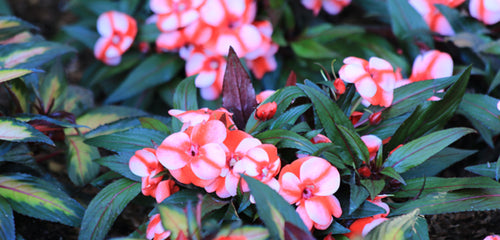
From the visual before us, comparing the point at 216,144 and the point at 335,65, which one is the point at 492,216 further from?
the point at 216,144

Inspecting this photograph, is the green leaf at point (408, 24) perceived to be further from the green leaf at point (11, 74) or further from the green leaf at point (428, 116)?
the green leaf at point (11, 74)

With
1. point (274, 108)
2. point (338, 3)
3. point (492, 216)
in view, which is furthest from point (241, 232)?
point (338, 3)

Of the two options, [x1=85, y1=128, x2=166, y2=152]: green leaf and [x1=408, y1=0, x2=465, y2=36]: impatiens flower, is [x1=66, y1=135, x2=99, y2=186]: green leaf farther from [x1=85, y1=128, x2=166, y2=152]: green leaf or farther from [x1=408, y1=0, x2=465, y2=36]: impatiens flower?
[x1=408, y1=0, x2=465, y2=36]: impatiens flower

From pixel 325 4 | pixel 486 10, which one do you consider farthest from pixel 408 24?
pixel 325 4

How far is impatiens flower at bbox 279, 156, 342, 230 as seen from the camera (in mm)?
899

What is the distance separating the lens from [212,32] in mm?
1510

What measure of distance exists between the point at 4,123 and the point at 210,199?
0.57m

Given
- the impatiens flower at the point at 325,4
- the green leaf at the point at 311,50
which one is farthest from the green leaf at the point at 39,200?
the impatiens flower at the point at 325,4

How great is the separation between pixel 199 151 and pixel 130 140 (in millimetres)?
277

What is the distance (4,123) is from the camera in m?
1.12

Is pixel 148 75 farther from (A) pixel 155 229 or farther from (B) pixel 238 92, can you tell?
(A) pixel 155 229

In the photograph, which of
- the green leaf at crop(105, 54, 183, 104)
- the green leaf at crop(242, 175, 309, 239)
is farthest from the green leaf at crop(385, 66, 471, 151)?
the green leaf at crop(105, 54, 183, 104)

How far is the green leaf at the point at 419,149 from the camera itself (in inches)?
39.2

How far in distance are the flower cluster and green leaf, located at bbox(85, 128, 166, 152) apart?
0.37 m
